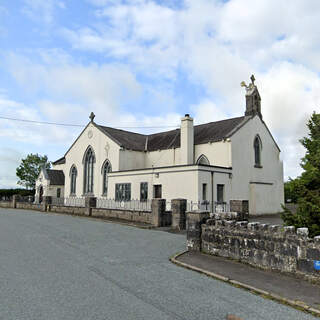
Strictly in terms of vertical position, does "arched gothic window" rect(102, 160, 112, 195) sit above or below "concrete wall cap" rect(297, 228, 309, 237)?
above

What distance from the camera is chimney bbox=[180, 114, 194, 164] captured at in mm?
25188

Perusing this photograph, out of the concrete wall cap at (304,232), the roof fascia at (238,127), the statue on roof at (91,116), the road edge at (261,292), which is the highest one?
the statue on roof at (91,116)

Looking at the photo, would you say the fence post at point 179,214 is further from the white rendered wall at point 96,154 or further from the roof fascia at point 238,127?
the white rendered wall at point 96,154

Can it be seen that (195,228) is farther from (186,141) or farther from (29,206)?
(29,206)

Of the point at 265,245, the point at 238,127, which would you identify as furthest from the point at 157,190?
the point at 265,245

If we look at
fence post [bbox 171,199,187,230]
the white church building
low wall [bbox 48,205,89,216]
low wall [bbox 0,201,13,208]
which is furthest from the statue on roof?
fence post [bbox 171,199,187,230]

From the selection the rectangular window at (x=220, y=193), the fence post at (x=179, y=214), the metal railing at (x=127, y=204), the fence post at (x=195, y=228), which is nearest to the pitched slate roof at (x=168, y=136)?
the rectangular window at (x=220, y=193)

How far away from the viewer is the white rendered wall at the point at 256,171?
78.1ft

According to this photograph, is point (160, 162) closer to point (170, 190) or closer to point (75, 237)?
point (170, 190)

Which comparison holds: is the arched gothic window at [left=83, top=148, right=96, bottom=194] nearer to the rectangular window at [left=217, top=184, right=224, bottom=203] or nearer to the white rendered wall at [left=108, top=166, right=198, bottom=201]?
the white rendered wall at [left=108, top=166, right=198, bottom=201]

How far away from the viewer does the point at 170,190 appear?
21.7 metres

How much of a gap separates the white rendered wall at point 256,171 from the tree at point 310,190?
50.0 ft

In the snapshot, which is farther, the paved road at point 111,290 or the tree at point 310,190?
the tree at point 310,190

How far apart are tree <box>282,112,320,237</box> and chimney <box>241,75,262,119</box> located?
19.7 meters
